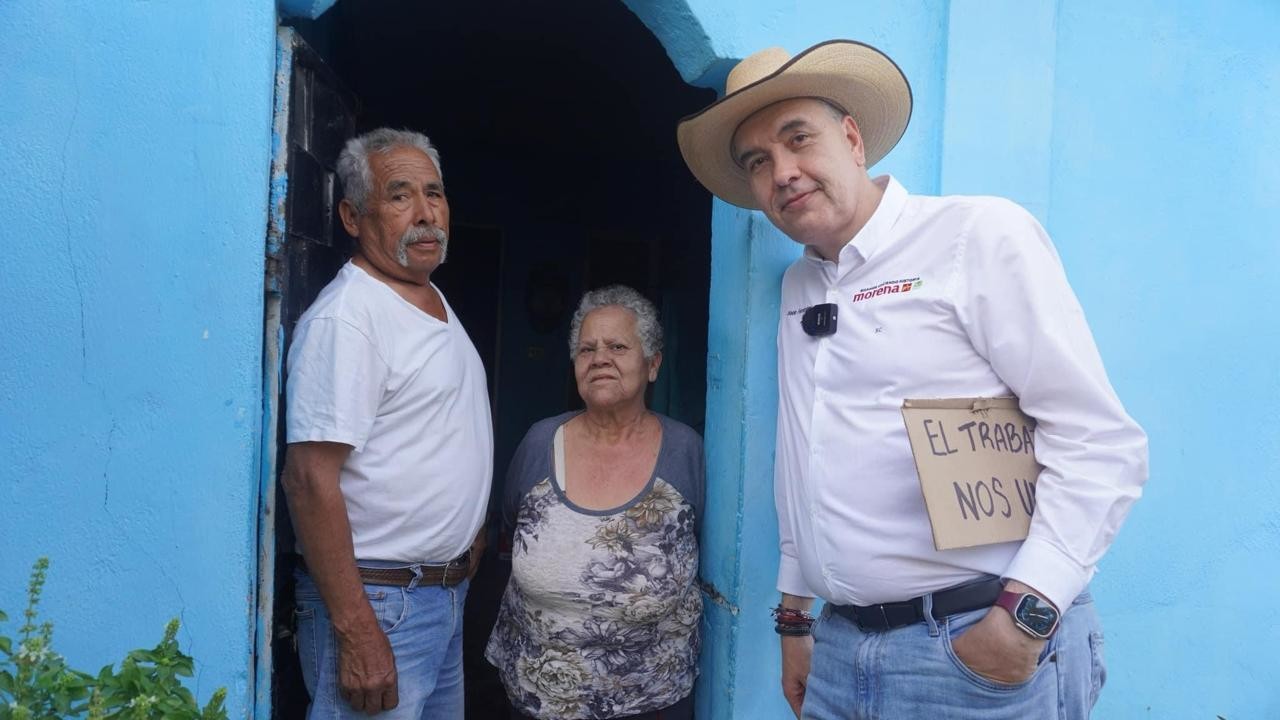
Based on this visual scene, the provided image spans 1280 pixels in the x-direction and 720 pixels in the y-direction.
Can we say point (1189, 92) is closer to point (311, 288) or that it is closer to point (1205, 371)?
point (1205, 371)

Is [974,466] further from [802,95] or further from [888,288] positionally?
[802,95]

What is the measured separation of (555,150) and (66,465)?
5209mm

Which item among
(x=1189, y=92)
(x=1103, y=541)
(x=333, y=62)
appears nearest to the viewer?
(x=1103, y=541)

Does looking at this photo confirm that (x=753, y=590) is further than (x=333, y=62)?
No

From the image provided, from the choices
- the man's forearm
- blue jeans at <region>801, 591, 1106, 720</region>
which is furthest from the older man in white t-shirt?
blue jeans at <region>801, 591, 1106, 720</region>

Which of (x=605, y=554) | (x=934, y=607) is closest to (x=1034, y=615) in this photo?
(x=934, y=607)

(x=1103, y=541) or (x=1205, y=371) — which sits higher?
(x=1205, y=371)

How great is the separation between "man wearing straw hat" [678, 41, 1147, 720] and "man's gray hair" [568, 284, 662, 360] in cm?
64

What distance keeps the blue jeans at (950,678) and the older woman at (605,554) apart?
63cm

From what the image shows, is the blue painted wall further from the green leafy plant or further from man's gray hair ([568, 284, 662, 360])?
the green leafy plant

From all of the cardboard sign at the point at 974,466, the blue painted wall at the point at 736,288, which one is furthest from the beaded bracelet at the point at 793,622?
the cardboard sign at the point at 974,466

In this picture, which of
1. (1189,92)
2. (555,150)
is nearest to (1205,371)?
(1189,92)

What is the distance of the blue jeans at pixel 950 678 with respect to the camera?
148 cm

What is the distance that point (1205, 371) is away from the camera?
8.37 ft
